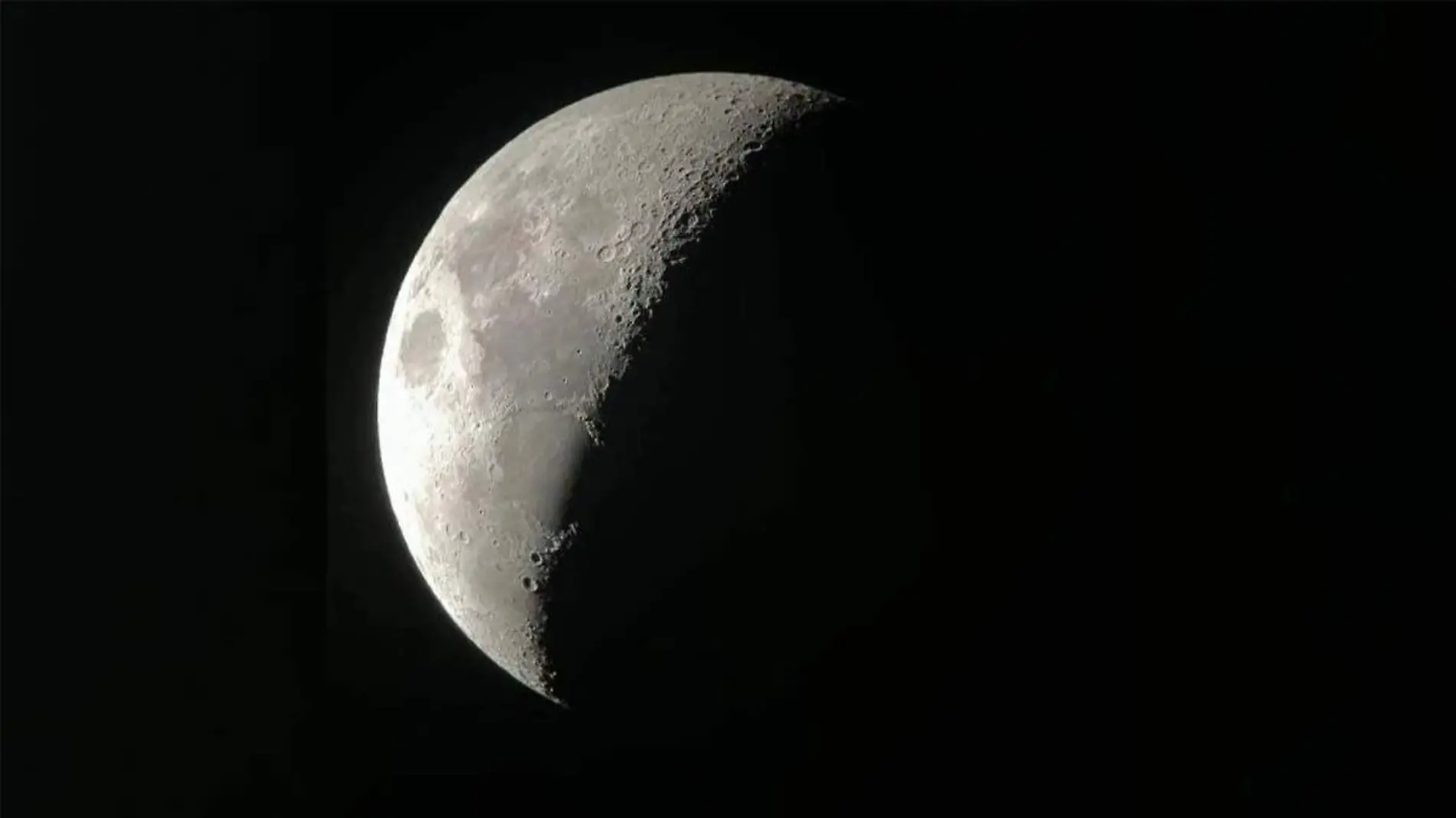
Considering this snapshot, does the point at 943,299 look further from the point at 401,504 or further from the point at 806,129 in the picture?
the point at 401,504

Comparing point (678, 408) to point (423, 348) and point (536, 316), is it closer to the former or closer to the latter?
point (536, 316)

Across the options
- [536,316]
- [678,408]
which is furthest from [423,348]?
[678,408]

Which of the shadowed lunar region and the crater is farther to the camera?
the crater

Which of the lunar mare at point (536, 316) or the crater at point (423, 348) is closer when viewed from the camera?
the lunar mare at point (536, 316)

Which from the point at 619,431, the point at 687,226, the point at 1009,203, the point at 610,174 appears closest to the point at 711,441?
the point at 619,431

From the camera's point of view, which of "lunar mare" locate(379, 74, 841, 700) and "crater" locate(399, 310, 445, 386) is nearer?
"lunar mare" locate(379, 74, 841, 700)
